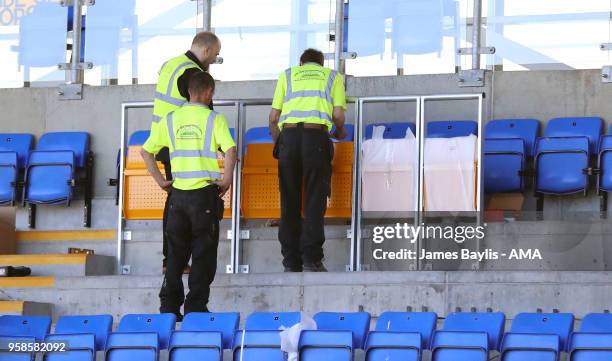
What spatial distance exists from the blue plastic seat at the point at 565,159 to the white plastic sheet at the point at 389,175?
1209 millimetres

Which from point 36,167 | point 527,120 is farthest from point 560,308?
point 36,167

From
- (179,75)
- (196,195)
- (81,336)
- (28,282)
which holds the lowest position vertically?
(81,336)

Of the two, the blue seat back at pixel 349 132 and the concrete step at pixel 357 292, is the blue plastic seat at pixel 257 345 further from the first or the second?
the blue seat back at pixel 349 132

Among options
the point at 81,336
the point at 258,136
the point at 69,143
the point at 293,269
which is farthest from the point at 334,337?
the point at 69,143

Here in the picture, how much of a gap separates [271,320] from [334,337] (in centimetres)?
56

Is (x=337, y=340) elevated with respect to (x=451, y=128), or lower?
lower

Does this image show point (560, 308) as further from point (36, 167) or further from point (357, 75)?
point (36, 167)

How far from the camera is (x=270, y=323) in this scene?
7.89m

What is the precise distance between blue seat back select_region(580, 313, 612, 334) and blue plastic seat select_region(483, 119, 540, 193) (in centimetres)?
299

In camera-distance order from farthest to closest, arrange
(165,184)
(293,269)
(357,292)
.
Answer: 1. (293,269)
2. (165,184)
3. (357,292)

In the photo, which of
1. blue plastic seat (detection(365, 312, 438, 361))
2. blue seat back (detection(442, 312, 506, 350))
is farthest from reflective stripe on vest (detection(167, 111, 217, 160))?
blue seat back (detection(442, 312, 506, 350))

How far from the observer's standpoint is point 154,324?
8.05 m

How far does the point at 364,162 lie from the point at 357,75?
1540mm

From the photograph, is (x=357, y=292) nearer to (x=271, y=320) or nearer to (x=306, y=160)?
(x=306, y=160)
